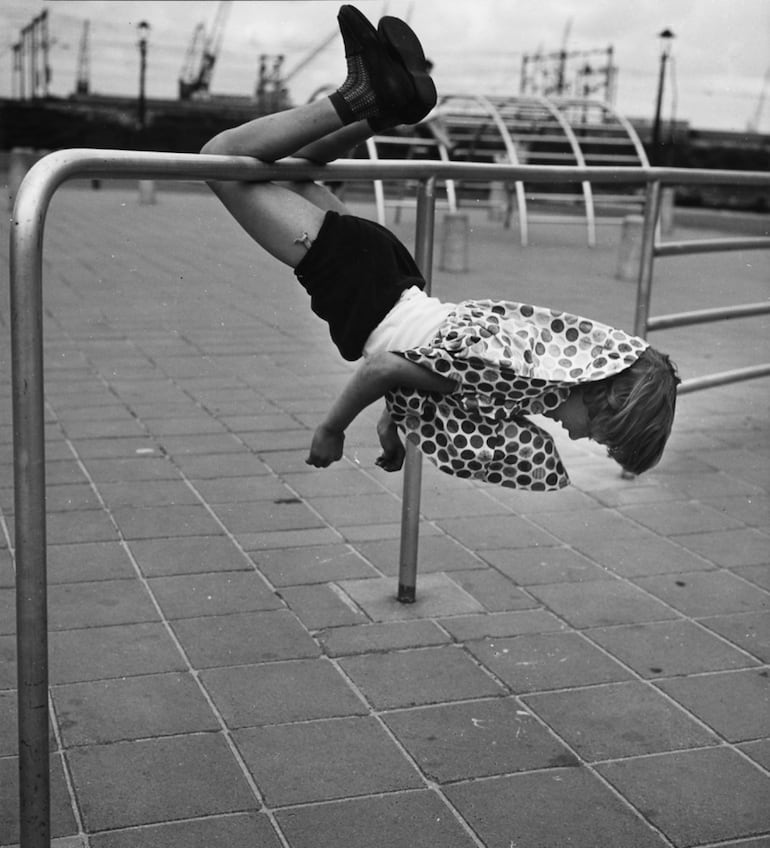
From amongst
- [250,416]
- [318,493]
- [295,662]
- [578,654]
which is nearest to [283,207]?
[295,662]

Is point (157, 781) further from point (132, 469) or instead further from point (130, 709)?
point (132, 469)

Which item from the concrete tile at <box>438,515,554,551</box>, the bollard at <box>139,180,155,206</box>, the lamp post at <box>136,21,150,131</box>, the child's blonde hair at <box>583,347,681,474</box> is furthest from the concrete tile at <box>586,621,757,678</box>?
the lamp post at <box>136,21,150,131</box>

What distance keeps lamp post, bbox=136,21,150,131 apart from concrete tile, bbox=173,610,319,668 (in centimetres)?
2212

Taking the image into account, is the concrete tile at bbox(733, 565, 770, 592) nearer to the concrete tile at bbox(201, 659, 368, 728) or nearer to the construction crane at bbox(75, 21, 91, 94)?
the concrete tile at bbox(201, 659, 368, 728)

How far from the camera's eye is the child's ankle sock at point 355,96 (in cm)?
245

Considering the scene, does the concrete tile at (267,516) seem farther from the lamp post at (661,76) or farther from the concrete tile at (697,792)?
the lamp post at (661,76)

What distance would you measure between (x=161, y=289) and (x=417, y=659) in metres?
7.51

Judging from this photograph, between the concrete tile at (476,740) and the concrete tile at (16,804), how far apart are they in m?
0.77

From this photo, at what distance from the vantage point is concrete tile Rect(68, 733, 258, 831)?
239cm

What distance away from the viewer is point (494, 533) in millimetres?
→ 4238

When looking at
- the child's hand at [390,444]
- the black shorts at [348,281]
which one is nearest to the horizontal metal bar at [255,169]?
the black shorts at [348,281]

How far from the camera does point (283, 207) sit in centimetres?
263

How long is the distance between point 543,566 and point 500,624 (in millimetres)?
541

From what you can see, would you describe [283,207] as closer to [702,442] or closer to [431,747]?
[431,747]
